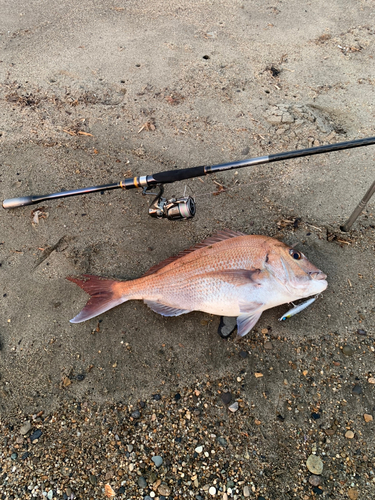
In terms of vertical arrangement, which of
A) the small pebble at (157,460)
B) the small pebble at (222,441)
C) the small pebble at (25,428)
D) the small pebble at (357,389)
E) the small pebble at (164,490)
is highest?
the small pebble at (357,389)

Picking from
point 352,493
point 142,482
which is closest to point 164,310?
point 142,482

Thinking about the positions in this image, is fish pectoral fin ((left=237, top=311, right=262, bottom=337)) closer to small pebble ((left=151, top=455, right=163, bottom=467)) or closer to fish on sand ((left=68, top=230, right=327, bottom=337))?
fish on sand ((left=68, top=230, right=327, bottom=337))

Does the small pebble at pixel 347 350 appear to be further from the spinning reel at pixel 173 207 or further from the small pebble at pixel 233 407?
the spinning reel at pixel 173 207

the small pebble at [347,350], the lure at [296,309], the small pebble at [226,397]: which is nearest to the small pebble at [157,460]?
the small pebble at [226,397]

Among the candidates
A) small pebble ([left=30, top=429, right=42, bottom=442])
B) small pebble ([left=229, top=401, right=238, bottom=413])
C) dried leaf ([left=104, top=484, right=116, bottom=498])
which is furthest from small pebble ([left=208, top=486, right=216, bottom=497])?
small pebble ([left=30, top=429, right=42, bottom=442])

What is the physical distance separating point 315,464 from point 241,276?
1566 millimetres

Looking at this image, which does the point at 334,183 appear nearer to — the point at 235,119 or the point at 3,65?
the point at 235,119

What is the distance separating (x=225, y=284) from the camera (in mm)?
2762

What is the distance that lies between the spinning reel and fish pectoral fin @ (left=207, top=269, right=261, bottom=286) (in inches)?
31.7

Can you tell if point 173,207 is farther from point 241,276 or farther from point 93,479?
point 93,479

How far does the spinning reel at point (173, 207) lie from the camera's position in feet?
10.5

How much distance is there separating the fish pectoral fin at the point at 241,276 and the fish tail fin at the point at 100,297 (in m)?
0.94

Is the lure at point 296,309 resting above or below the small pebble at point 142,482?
above

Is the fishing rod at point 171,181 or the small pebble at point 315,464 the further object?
the fishing rod at point 171,181
